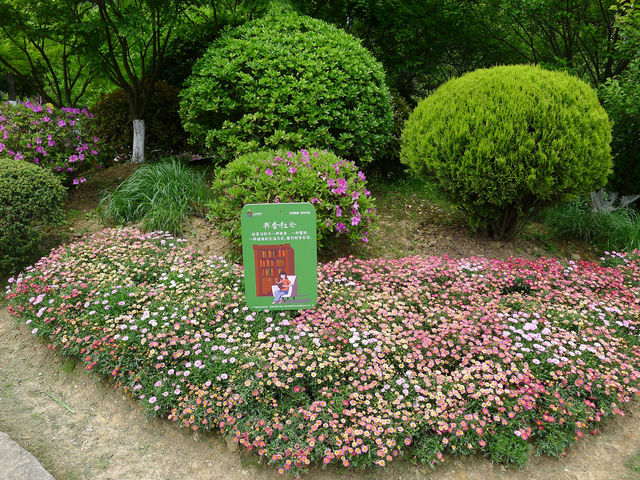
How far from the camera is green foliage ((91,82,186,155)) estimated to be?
21.7 ft

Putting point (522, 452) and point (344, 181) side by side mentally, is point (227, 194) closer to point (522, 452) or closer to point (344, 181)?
point (344, 181)

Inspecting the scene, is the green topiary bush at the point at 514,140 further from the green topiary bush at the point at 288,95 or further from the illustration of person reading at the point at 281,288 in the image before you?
the illustration of person reading at the point at 281,288

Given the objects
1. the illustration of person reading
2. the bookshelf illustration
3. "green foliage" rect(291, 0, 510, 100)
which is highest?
"green foliage" rect(291, 0, 510, 100)

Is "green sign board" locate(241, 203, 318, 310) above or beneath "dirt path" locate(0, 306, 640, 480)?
above

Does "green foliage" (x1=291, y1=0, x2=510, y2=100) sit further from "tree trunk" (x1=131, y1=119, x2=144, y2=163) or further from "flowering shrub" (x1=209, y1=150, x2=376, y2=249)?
"flowering shrub" (x1=209, y1=150, x2=376, y2=249)

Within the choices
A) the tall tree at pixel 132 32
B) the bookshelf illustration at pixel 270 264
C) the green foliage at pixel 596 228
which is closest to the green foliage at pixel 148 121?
the tall tree at pixel 132 32

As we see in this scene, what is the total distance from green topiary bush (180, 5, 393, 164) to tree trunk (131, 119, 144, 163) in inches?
52.3

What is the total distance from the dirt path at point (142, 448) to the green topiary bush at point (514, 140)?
2.13 meters

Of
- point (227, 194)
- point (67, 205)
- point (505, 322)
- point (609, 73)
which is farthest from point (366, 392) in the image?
point (609, 73)

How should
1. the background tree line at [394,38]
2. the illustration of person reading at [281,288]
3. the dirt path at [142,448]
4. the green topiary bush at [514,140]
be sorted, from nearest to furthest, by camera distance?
the dirt path at [142,448]
the illustration of person reading at [281,288]
the green topiary bush at [514,140]
the background tree line at [394,38]

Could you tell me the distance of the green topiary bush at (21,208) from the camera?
411 cm

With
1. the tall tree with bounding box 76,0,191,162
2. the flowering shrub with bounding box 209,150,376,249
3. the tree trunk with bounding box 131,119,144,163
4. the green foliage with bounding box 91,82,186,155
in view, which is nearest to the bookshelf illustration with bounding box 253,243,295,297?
the flowering shrub with bounding box 209,150,376,249

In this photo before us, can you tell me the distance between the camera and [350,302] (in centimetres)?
346

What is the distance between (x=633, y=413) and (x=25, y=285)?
483 cm
